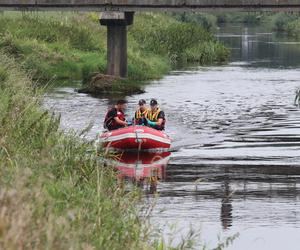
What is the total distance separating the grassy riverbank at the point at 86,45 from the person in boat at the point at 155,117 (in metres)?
15.3

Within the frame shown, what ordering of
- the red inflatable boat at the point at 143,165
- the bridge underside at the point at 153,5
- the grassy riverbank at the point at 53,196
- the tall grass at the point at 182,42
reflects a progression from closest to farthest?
the grassy riverbank at the point at 53,196 < the red inflatable boat at the point at 143,165 < the bridge underside at the point at 153,5 < the tall grass at the point at 182,42

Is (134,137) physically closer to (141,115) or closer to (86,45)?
(141,115)

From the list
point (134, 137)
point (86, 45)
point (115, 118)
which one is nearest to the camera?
point (134, 137)

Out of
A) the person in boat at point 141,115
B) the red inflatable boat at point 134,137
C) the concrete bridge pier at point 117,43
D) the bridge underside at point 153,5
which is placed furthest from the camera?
the concrete bridge pier at point 117,43

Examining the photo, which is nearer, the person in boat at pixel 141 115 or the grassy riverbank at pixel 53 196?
the grassy riverbank at pixel 53 196

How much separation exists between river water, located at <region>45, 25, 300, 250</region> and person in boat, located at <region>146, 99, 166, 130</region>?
1002 millimetres

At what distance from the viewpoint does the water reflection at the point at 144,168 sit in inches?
826

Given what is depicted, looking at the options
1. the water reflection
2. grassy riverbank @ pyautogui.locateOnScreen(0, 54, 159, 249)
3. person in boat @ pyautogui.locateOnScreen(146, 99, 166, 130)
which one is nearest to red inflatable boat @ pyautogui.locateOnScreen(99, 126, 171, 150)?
the water reflection

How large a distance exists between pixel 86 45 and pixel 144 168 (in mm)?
32683

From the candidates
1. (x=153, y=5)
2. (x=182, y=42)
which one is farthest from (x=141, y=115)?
(x=182, y=42)

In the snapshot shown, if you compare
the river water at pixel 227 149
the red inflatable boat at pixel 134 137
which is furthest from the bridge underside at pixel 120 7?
the red inflatable boat at pixel 134 137

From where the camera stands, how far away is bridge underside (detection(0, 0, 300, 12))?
3972cm

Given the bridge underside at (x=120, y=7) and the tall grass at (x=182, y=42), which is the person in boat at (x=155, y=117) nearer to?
the bridge underside at (x=120, y=7)

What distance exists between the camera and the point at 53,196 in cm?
1098
